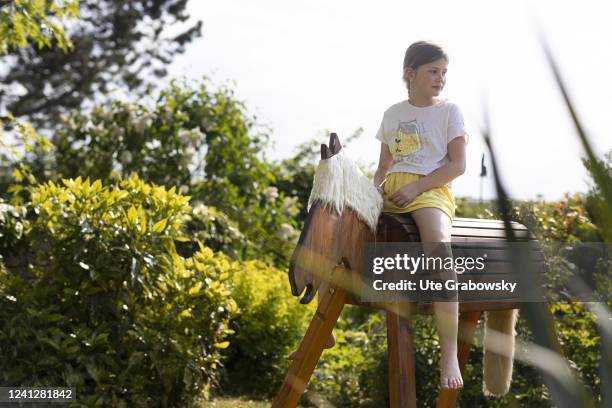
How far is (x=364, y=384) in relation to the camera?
16.4 ft

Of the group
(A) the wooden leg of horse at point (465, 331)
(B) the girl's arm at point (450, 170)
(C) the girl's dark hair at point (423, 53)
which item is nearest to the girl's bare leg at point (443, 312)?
(B) the girl's arm at point (450, 170)

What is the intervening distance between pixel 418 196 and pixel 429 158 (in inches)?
7.6

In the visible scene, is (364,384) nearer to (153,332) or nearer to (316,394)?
(316,394)

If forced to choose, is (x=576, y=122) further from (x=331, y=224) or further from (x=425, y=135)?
(x=425, y=135)

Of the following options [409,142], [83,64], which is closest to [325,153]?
[409,142]

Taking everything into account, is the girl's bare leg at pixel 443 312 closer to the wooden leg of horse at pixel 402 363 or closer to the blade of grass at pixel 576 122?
the wooden leg of horse at pixel 402 363

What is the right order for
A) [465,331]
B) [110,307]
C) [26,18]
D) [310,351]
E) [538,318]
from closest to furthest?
[538,318] → [310,351] → [465,331] → [110,307] → [26,18]

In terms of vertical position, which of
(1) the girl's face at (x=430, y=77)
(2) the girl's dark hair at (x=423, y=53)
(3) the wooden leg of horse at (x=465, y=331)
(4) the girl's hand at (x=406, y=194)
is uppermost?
(2) the girl's dark hair at (x=423, y=53)

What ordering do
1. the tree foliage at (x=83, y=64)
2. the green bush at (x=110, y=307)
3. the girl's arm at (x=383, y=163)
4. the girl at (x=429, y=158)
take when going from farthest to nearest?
the tree foliage at (x=83, y=64)
the green bush at (x=110, y=307)
the girl's arm at (x=383, y=163)
the girl at (x=429, y=158)

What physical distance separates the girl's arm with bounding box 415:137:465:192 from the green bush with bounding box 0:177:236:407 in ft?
6.41

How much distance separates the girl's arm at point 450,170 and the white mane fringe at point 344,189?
0.72 ft

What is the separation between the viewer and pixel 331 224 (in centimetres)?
263

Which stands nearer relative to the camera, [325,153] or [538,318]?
[538,318]

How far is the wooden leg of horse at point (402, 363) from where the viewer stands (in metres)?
2.89
